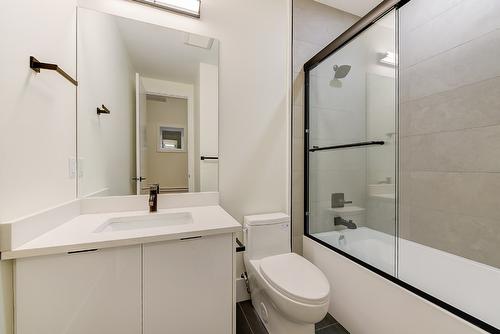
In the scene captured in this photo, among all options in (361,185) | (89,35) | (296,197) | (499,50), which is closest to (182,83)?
(89,35)

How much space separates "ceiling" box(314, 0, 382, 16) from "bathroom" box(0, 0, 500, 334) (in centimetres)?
2

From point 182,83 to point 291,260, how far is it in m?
1.46

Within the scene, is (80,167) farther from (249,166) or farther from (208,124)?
(249,166)

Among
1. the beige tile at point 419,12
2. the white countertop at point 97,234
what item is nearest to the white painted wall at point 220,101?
the white countertop at point 97,234

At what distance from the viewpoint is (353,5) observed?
193 cm

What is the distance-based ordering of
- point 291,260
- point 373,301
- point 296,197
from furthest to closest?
point 296,197 → point 291,260 → point 373,301

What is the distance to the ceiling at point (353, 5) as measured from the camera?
1.89 metres

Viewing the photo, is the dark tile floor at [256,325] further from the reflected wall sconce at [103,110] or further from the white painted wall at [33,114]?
the reflected wall sconce at [103,110]

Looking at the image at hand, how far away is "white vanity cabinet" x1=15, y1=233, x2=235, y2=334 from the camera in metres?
0.76

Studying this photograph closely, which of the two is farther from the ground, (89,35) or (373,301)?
(89,35)

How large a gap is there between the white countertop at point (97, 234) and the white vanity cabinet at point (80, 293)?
4 centimetres

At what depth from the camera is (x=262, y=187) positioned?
1.72m

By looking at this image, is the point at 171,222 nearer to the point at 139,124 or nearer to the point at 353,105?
the point at 139,124

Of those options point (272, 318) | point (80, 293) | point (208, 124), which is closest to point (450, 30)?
point (208, 124)
